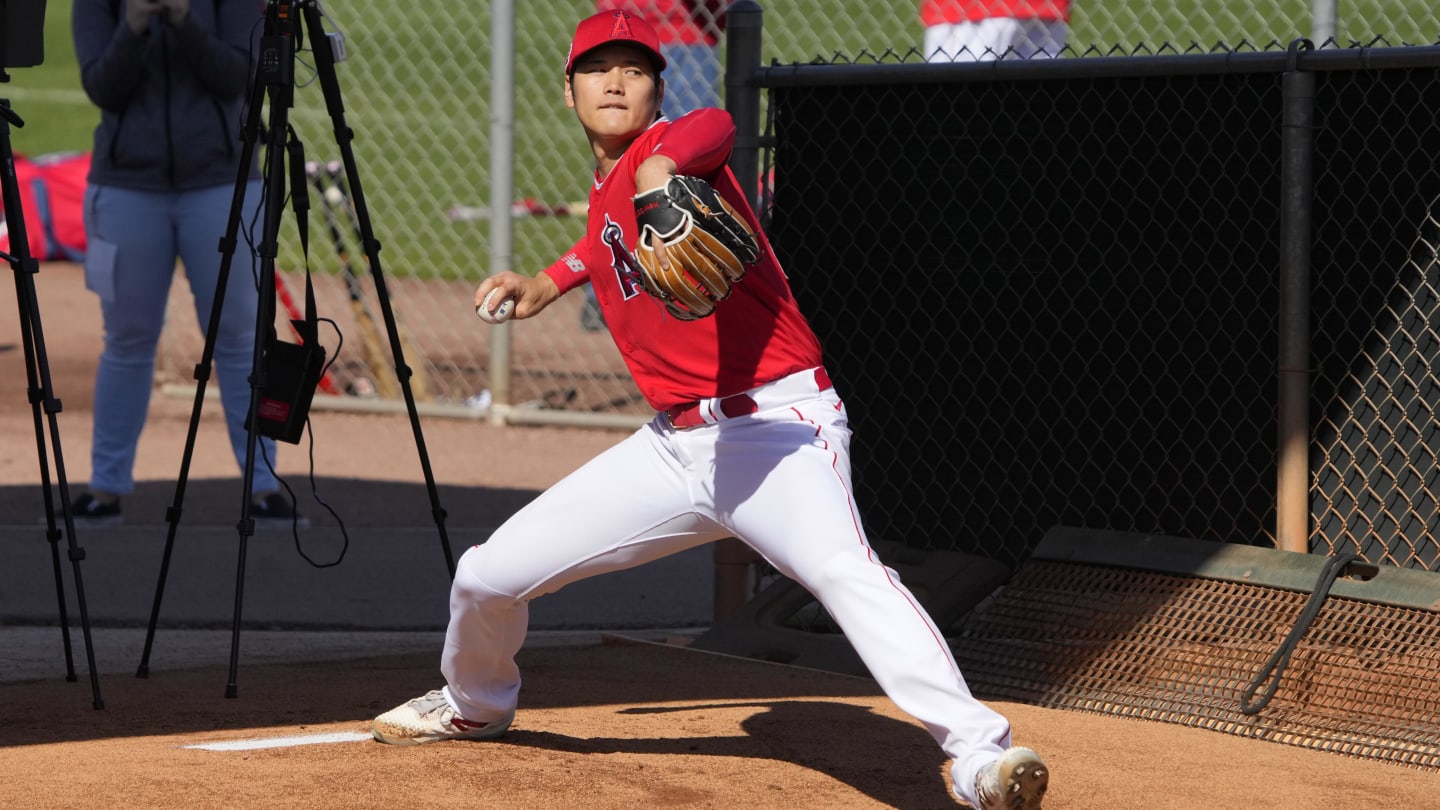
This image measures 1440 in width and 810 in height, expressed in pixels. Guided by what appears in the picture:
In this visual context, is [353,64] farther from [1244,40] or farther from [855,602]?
[855,602]

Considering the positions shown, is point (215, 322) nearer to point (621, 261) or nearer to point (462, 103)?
point (621, 261)

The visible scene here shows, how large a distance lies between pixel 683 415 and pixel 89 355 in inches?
344

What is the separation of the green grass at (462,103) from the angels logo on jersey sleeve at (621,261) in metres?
11.6

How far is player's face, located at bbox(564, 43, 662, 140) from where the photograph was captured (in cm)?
410

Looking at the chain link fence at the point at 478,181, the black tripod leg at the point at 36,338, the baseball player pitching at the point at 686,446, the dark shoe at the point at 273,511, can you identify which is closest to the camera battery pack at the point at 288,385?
the black tripod leg at the point at 36,338

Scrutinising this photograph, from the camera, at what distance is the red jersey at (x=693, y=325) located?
3992mm

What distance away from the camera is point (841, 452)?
156 inches

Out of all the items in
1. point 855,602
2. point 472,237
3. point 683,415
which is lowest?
point 472,237

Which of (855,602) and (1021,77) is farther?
(1021,77)

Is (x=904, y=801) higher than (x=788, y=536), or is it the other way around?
(x=788, y=536)

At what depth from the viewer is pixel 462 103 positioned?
23.4 meters

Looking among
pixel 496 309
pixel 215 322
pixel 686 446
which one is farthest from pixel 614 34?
pixel 215 322

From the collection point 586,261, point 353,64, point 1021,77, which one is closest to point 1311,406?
point 1021,77

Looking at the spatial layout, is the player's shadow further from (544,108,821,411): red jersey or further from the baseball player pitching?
(544,108,821,411): red jersey
